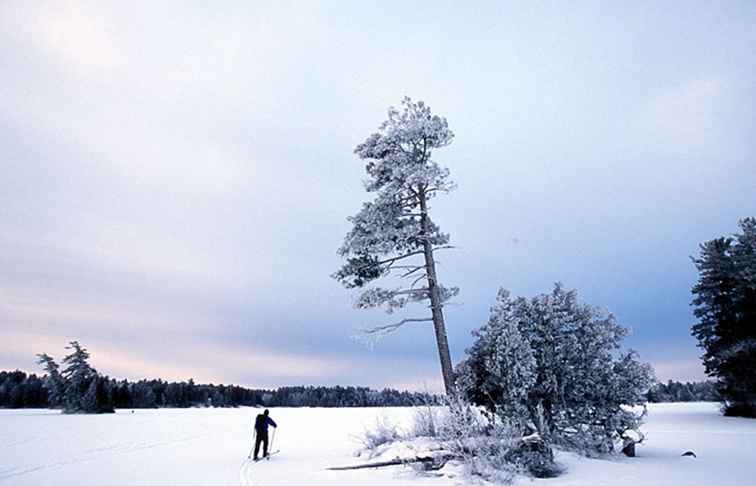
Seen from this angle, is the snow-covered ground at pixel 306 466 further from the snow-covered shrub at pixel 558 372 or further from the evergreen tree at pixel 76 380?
the evergreen tree at pixel 76 380

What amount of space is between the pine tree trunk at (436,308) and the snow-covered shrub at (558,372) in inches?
20.6

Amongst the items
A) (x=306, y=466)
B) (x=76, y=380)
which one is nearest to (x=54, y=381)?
(x=76, y=380)

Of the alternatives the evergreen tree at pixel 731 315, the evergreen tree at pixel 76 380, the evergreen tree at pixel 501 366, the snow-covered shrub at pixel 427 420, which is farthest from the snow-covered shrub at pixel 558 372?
the evergreen tree at pixel 76 380

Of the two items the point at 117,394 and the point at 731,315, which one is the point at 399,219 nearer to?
the point at 731,315

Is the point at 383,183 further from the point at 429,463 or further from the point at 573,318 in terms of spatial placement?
the point at 429,463

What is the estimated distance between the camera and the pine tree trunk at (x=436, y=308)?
15719 millimetres

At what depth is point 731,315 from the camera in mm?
27797

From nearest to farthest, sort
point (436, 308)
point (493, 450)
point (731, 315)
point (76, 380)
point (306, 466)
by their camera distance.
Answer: point (493, 450) → point (306, 466) → point (436, 308) → point (731, 315) → point (76, 380)

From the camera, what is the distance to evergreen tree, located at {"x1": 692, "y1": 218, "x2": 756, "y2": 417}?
1014 inches

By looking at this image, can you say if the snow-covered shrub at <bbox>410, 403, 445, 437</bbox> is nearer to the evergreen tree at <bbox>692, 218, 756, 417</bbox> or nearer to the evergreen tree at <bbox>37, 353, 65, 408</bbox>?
the evergreen tree at <bbox>692, 218, 756, 417</bbox>

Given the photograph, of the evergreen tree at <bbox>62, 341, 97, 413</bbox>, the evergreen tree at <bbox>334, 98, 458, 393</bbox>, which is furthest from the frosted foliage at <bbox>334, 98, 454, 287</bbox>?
the evergreen tree at <bbox>62, 341, 97, 413</bbox>

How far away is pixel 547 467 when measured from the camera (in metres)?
11.2

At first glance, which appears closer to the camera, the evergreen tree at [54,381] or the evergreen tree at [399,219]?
the evergreen tree at [399,219]

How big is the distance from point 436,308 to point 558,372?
4.67m
